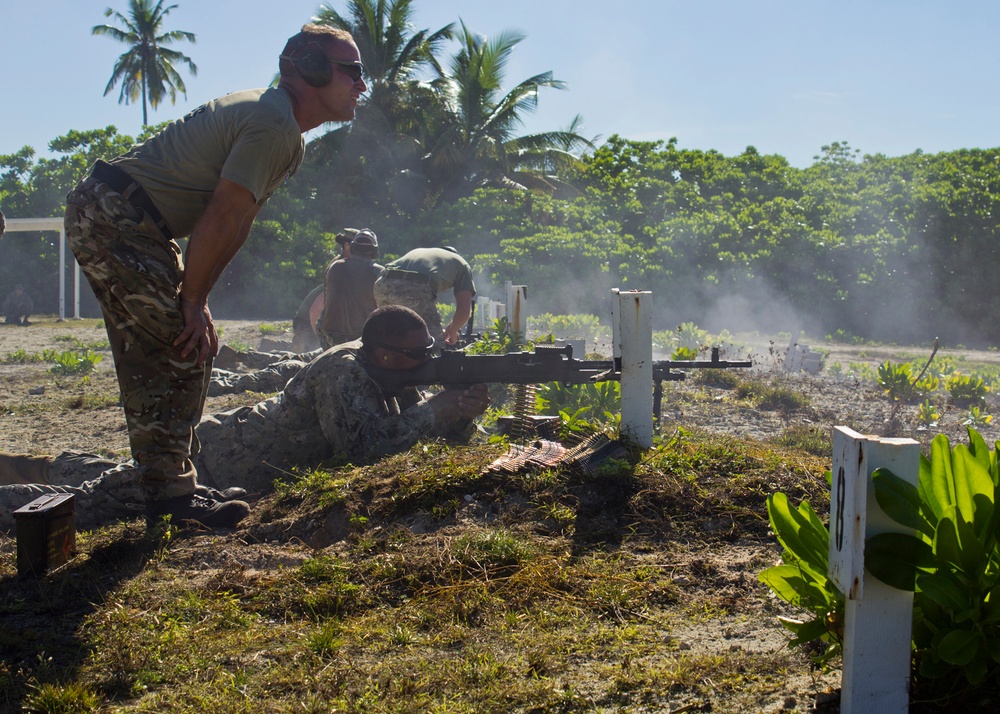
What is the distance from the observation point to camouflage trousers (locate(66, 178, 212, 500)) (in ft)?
10.8

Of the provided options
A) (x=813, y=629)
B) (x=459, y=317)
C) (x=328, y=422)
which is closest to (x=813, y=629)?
(x=813, y=629)

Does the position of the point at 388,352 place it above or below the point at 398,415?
above

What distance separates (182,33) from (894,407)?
43.4 m

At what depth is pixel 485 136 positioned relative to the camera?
99.2 ft

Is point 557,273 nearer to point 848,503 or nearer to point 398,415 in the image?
point 398,415

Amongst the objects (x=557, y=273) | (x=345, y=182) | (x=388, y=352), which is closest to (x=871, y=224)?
(x=557, y=273)

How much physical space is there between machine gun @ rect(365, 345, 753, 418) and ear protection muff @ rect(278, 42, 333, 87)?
188cm

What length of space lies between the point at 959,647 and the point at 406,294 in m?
6.60

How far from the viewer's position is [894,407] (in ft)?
26.9

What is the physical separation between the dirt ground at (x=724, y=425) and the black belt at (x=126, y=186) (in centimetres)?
136

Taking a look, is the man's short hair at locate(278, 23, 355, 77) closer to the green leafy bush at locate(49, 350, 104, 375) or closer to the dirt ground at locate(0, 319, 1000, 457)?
the dirt ground at locate(0, 319, 1000, 457)

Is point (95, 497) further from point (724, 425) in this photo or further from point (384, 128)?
point (384, 128)

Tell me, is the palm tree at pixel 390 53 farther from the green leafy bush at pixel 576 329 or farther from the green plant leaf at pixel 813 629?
the green plant leaf at pixel 813 629

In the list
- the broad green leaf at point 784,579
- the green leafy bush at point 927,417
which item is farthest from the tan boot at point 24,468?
the green leafy bush at point 927,417
